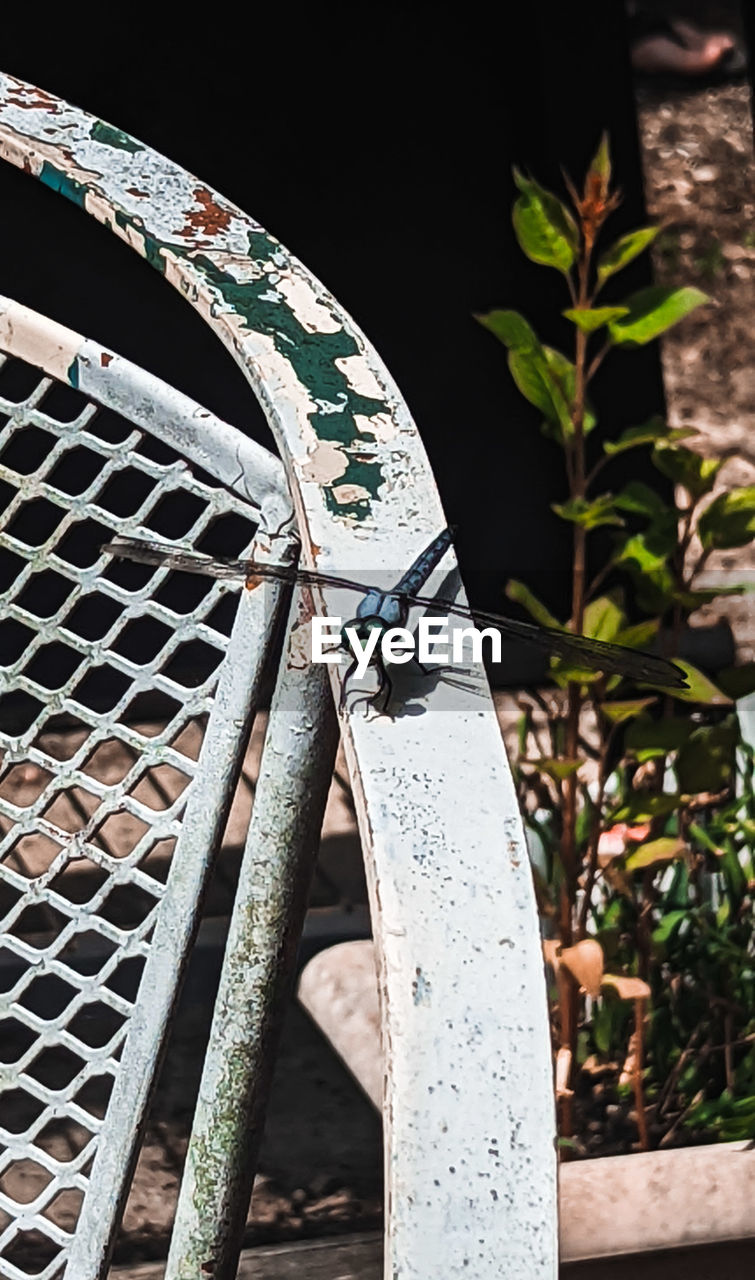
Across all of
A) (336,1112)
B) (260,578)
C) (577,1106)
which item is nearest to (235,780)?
(260,578)

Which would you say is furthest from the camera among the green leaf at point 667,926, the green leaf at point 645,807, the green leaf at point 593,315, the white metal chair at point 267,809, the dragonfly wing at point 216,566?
the green leaf at point 667,926

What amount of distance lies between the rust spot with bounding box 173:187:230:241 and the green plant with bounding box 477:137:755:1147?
94cm

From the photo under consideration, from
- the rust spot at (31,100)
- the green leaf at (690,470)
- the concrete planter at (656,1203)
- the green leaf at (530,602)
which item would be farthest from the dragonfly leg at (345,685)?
the green leaf at (690,470)

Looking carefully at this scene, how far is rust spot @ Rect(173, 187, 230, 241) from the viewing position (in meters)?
0.65

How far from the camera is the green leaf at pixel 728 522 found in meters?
1.67

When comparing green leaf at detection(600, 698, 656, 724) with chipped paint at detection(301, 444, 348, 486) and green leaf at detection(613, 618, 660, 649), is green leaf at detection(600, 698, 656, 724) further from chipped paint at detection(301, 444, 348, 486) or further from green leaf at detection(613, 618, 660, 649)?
chipped paint at detection(301, 444, 348, 486)

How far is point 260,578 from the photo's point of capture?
0.63m

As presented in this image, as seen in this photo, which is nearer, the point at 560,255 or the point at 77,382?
the point at 77,382

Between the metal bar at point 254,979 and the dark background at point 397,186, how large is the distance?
1.98m

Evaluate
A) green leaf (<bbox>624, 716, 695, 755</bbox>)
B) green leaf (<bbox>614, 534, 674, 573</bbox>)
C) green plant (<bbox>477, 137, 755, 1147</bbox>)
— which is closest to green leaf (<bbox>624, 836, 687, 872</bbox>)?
green plant (<bbox>477, 137, 755, 1147</bbox>)

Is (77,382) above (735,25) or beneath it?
beneath

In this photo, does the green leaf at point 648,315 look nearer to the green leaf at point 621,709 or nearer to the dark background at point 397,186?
the green leaf at point 621,709

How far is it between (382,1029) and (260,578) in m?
0.26

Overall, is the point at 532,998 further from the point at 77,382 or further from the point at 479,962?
the point at 77,382
